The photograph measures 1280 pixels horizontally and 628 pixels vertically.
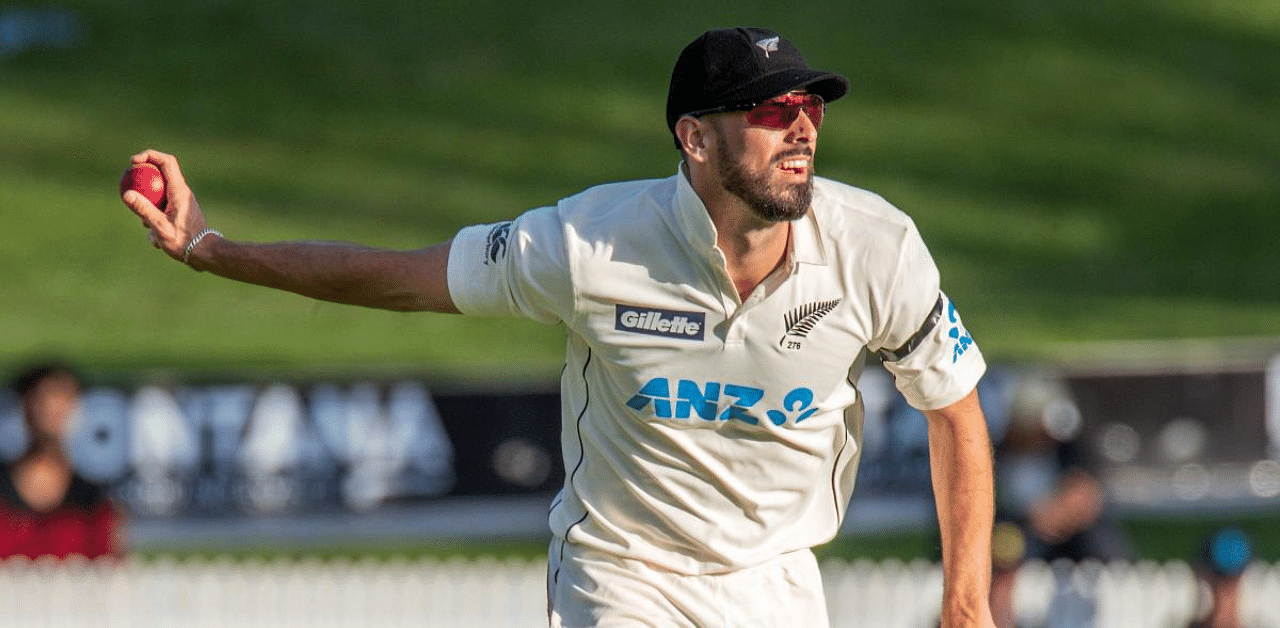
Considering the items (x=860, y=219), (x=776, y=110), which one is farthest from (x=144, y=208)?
(x=860, y=219)

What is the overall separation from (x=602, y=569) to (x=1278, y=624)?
691 cm

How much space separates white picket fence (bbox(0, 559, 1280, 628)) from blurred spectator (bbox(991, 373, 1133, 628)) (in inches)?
9.7

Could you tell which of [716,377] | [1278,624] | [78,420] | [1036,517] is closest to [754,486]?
[716,377]

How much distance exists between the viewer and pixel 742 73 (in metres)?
4.36

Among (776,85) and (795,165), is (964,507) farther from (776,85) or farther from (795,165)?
(776,85)

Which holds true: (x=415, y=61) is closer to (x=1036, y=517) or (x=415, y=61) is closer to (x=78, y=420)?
(x=78, y=420)

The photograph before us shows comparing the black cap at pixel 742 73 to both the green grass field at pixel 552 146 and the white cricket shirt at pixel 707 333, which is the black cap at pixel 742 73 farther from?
the green grass field at pixel 552 146

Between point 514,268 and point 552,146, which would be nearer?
point 514,268

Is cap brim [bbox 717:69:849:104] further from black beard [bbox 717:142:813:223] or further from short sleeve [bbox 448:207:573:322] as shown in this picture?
short sleeve [bbox 448:207:573:322]

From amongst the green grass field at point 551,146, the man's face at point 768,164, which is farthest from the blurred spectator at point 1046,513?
the green grass field at point 551,146

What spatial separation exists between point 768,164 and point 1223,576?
4878mm

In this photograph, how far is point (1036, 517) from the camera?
9.77m

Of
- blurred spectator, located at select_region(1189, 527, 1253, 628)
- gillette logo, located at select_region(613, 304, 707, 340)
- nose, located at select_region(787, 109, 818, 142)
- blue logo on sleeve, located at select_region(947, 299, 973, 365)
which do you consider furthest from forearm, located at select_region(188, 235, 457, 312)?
blurred spectator, located at select_region(1189, 527, 1253, 628)

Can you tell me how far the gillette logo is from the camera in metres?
4.46
